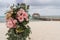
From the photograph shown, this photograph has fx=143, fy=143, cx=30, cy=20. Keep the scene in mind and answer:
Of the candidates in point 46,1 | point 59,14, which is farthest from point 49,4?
point 59,14

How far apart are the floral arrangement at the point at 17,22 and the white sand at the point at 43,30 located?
19.5 inches

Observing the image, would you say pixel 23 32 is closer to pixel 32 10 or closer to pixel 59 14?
pixel 32 10

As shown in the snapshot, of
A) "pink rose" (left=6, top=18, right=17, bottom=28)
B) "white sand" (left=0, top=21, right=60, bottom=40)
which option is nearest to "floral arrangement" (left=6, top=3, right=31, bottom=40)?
"pink rose" (left=6, top=18, right=17, bottom=28)

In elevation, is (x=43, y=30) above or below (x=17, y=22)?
below

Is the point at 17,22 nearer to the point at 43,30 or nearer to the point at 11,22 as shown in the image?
the point at 11,22

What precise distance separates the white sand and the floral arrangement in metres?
0.50

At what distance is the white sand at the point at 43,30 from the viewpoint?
2.00 m

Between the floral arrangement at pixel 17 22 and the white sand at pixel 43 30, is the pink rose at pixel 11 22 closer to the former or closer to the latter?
the floral arrangement at pixel 17 22

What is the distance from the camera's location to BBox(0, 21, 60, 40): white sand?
200cm

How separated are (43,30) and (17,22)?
25.6 inches

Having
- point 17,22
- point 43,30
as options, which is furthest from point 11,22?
point 43,30

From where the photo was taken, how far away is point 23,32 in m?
1.51

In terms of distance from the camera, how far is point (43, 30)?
6.64 feet

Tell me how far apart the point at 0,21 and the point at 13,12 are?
2.05ft
